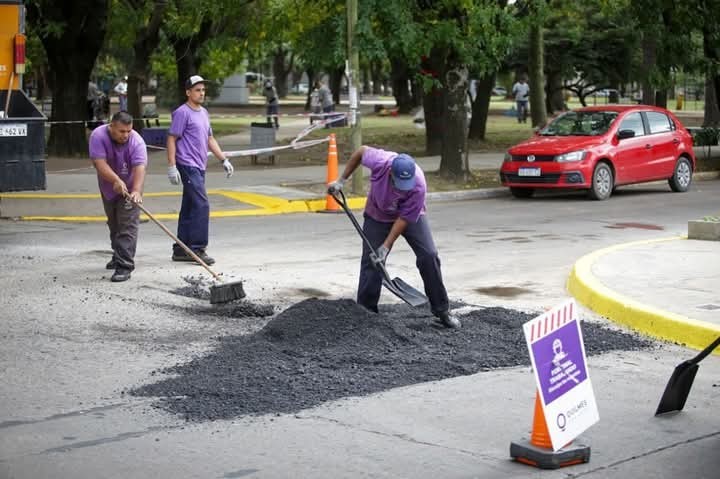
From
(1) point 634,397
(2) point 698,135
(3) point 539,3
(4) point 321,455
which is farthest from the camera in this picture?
(2) point 698,135

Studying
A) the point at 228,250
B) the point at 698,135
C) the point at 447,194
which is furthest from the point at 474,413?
the point at 698,135

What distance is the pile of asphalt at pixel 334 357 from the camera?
7309 millimetres

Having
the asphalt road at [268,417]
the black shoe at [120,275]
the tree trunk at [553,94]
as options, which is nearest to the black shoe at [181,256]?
the asphalt road at [268,417]

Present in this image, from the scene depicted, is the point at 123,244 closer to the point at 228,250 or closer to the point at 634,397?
the point at 228,250

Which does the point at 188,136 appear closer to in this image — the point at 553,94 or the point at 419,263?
the point at 419,263

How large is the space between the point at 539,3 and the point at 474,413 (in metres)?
16.3

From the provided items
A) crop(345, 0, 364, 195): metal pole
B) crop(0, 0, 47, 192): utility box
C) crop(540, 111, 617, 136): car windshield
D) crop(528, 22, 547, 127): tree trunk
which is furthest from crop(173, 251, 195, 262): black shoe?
crop(528, 22, 547, 127): tree trunk

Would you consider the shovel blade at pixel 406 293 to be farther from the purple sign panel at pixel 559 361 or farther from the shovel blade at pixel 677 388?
the purple sign panel at pixel 559 361

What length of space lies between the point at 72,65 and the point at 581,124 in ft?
38.4

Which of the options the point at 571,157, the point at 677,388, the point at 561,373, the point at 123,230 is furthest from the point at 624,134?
the point at 561,373

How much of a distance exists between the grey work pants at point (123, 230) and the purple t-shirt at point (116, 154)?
11 cm

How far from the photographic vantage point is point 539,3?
2228 centimetres

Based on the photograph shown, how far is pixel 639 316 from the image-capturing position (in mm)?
9625

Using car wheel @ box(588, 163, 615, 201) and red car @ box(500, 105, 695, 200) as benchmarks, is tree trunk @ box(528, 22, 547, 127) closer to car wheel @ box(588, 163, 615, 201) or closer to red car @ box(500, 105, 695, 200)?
red car @ box(500, 105, 695, 200)
